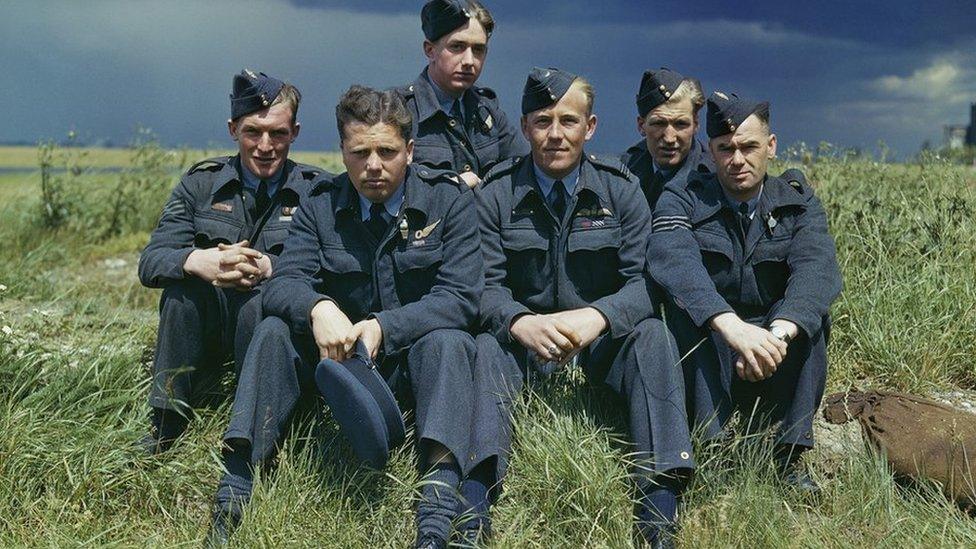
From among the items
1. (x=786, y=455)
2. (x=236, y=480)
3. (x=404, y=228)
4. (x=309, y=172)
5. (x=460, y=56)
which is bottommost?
(x=236, y=480)

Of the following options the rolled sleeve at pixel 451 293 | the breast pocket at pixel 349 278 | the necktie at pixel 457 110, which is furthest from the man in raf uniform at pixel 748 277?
the necktie at pixel 457 110

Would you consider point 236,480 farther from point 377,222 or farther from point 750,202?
point 750,202

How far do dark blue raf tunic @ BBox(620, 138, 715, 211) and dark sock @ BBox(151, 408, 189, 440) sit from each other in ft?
7.87

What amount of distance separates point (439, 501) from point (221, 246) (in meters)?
1.43

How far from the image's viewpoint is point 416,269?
12.7 feet

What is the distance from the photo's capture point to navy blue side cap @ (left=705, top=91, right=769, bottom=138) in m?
3.85

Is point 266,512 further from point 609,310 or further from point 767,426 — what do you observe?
point 767,426

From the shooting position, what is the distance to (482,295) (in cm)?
389

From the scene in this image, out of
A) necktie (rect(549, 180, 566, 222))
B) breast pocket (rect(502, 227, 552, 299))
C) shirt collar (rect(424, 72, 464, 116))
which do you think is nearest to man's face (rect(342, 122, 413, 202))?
breast pocket (rect(502, 227, 552, 299))

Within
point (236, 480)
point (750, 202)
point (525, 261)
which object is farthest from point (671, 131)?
point (236, 480)

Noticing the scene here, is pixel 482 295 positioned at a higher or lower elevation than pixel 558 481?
higher

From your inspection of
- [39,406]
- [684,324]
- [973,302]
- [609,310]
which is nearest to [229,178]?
[39,406]

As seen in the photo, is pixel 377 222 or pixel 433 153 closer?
pixel 377 222

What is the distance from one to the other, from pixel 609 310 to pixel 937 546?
1431 mm
